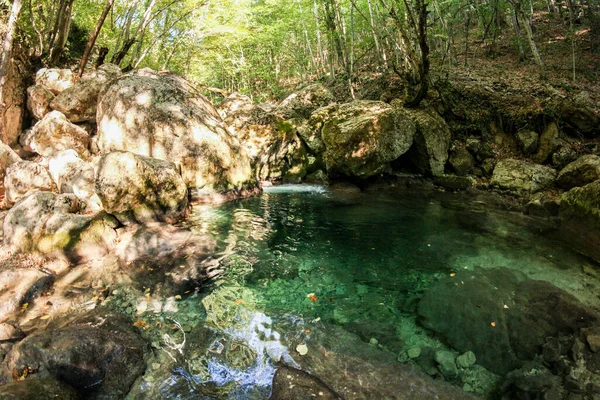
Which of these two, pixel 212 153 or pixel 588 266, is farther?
pixel 212 153

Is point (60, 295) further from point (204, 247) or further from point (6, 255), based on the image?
point (204, 247)

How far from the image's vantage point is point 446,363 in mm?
3629

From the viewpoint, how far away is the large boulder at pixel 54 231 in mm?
5777

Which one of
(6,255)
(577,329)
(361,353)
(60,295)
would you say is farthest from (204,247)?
(577,329)

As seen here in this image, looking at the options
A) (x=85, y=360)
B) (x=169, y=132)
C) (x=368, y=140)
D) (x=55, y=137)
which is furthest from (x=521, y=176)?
(x=55, y=137)

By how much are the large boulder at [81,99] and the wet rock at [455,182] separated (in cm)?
1274

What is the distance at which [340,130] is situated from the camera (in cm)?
1195

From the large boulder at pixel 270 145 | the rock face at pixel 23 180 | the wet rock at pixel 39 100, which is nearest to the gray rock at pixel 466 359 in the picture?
the rock face at pixel 23 180

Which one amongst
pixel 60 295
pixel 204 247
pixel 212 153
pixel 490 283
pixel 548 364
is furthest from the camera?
pixel 212 153

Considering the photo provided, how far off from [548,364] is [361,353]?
2113 mm

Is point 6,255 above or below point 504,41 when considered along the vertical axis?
below

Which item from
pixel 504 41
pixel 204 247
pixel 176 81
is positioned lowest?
pixel 204 247

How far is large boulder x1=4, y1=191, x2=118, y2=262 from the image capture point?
5777mm

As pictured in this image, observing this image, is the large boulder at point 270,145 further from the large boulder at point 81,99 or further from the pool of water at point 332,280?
the large boulder at point 81,99
